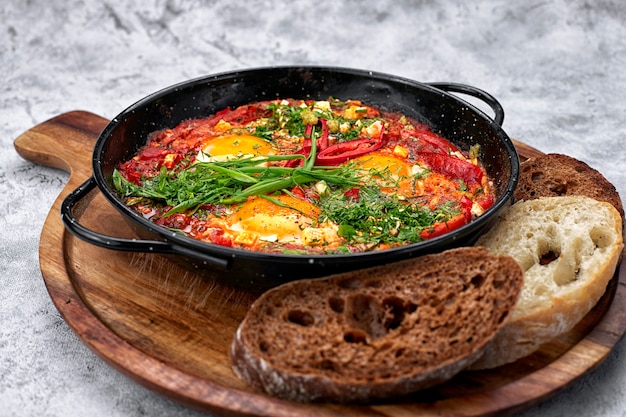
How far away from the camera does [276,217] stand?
4.80m

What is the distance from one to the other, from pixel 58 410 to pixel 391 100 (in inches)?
138

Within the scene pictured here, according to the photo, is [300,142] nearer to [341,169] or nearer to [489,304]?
[341,169]

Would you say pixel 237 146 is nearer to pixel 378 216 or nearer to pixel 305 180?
pixel 305 180

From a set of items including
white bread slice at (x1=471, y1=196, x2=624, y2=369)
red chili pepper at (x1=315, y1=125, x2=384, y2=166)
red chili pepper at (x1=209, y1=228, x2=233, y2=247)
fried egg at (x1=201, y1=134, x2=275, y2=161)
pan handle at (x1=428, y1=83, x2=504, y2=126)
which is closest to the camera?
white bread slice at (x1=471, y1=196, x2=624, y2=369)

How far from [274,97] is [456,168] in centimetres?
186

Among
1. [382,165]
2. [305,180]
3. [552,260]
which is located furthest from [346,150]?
[552,260]

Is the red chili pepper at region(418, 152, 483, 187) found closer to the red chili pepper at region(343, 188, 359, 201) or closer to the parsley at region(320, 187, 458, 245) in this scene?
the parsley at region(320, 187, 458, 245)

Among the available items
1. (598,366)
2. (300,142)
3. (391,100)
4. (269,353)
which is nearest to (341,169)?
(300,142)

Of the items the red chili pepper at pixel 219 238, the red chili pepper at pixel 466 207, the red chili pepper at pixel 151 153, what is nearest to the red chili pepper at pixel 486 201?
the red chili pepper at pixel 466 207

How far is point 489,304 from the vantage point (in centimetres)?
407

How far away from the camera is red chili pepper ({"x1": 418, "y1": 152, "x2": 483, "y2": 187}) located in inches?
212

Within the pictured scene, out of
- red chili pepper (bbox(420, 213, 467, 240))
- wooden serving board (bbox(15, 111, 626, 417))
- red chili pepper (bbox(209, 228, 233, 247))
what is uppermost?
red chili pepper (bbox(420, 213, 467, 240))

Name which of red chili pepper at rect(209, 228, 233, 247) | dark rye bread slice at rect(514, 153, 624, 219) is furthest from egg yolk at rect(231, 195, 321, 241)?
dark rye bread slice at rect(514, 153, 624, 219)

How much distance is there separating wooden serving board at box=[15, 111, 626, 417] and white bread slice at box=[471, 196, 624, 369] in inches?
4.9
